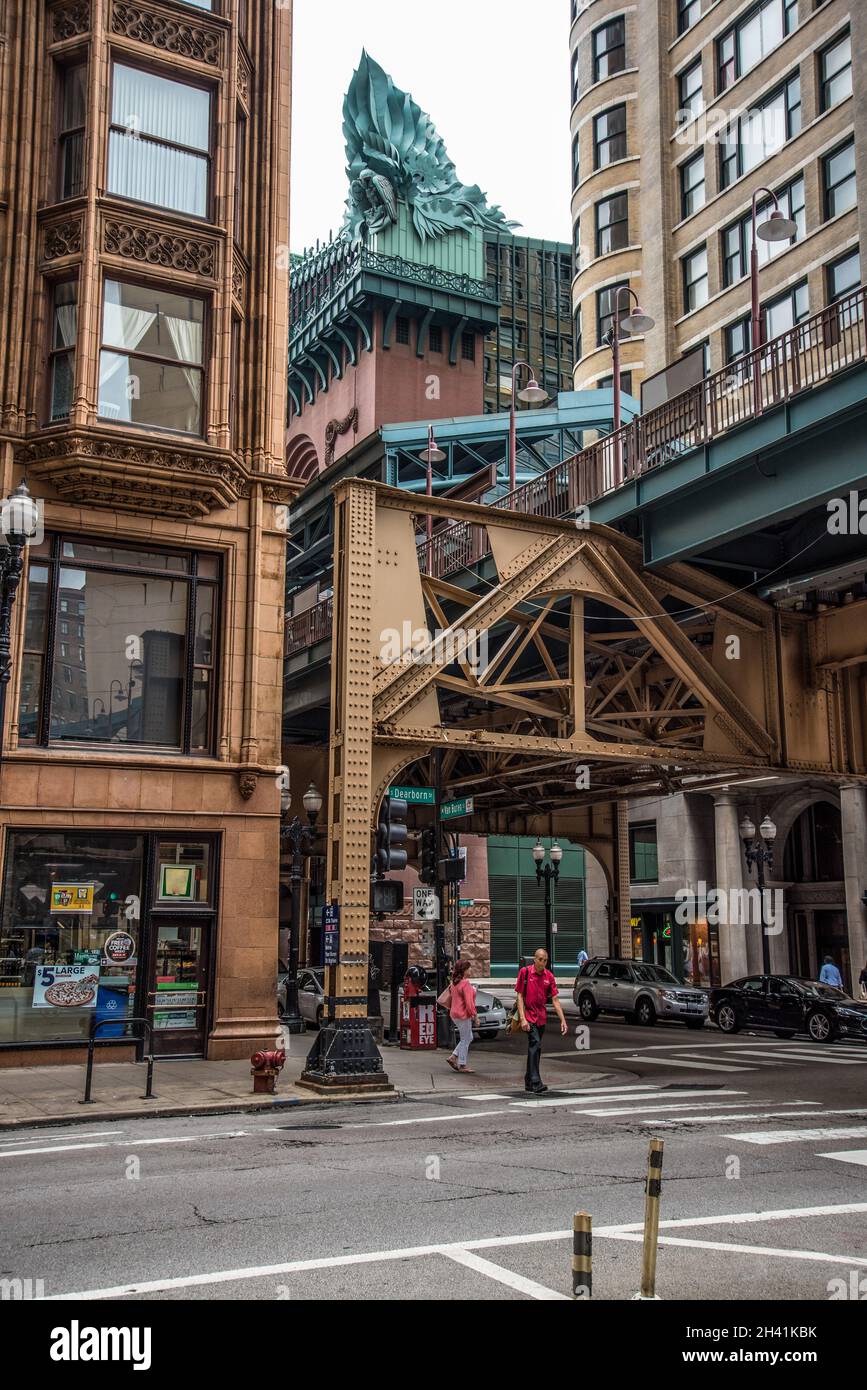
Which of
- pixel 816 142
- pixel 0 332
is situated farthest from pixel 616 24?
pixel 0 332

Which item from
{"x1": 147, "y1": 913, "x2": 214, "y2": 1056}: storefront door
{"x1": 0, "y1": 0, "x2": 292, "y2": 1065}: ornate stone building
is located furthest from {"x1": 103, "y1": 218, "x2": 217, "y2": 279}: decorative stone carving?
{"x1": 147, "y1": 913, "x2": 214, "y2": 1056}: storefront door

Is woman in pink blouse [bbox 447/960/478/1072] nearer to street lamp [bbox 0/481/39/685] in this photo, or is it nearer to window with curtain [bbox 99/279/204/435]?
street lamp [bbox 0/481/39/685]

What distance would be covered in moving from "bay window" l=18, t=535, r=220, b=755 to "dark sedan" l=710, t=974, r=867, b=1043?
51.5 ft

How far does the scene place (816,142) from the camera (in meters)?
36.5

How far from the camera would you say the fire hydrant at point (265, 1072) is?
16219mm

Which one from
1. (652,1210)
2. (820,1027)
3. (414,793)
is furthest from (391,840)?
(820,1027)

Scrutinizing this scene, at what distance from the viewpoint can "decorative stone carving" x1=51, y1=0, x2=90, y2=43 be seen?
70.1 feet

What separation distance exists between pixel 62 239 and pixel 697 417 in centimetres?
1112

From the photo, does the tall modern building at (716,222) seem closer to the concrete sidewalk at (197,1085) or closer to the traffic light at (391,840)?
the concrete sidewalk at (197,1085)

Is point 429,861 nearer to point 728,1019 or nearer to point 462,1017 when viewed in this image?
point 462,1017

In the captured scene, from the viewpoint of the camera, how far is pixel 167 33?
2200 cm

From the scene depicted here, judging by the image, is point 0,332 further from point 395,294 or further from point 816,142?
point 395,294

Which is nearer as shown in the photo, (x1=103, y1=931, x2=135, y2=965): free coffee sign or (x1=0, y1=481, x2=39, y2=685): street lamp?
(x1=0, y1=481, x2=39, y2=685): street lamp
